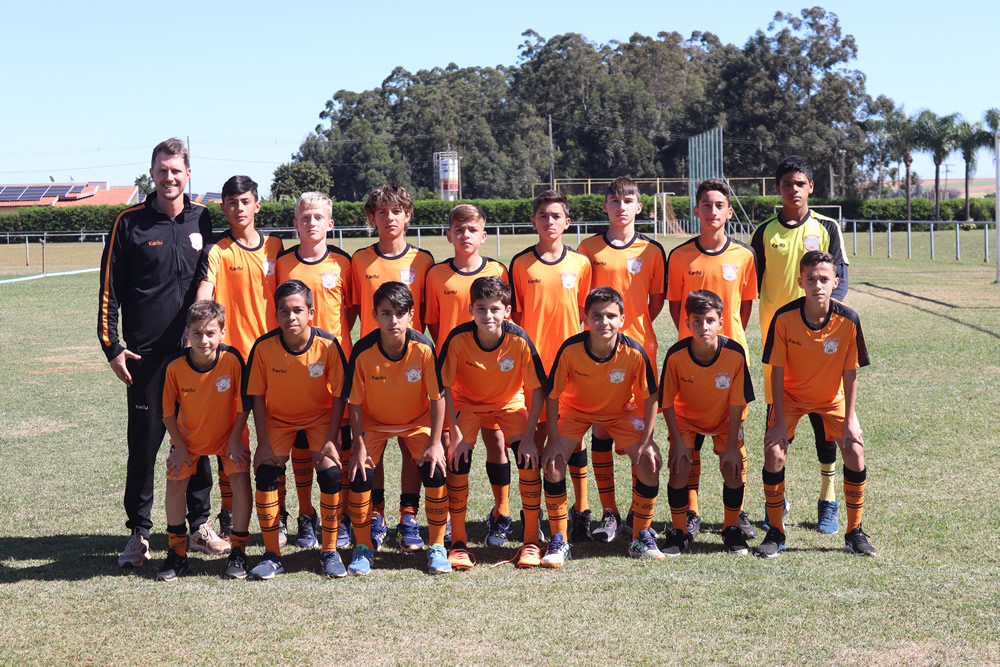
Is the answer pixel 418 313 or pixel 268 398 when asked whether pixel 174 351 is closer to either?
pixel 268 398

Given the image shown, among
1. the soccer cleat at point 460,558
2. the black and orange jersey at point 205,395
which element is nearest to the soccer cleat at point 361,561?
the soccer cleat at point 460,558

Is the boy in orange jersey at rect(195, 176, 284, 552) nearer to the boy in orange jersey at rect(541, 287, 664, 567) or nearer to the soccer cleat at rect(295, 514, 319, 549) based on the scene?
the soccer cleat at rect(295, 514, 319, 549)

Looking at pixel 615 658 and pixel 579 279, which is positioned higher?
pixel 579 279

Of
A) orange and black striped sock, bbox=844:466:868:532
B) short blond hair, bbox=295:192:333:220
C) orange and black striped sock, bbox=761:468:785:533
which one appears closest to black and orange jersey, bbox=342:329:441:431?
short blond hair, bbox=295:192:333:220

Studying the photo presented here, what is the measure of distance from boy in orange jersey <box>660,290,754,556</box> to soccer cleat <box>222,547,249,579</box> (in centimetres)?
219

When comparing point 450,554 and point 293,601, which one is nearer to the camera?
point 293,601

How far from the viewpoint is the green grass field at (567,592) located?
3.93 meters

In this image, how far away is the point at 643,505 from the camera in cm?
524

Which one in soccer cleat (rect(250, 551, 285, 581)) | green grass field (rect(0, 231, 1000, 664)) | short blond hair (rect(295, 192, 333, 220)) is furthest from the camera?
short blond hair (rect(295, 192, 333, 220))

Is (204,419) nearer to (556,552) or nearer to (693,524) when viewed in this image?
(556,552)

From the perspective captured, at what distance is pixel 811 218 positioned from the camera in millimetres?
6137

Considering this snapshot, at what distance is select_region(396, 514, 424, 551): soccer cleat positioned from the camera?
548 cm

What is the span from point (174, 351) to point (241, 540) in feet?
3.79

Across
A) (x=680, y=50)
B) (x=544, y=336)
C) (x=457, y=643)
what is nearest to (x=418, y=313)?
(x=544, y=336)
